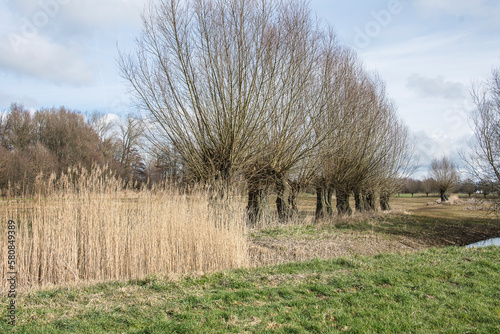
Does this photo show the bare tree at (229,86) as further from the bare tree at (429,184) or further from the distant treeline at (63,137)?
the bare tree at (429,184)

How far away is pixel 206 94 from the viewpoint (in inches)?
396

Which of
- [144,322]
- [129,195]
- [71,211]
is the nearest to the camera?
[144,322]

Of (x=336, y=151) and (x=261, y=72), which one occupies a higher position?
(x=261, y=72)

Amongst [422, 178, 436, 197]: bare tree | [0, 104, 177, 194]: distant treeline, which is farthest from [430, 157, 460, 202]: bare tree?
[0, 104, 177, 194]: distant treeline

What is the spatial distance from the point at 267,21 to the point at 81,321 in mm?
9196

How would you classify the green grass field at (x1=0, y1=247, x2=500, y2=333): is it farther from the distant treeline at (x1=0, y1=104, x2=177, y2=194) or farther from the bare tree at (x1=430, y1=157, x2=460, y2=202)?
the bare tree at (x1=430, y1=157, x2=460, y2=202)

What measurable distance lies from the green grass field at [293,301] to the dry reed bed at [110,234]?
2.22ft

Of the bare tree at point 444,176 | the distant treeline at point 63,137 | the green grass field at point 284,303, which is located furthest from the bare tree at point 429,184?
the green grass field at point 284,303

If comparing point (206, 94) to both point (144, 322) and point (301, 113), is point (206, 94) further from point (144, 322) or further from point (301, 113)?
point (144, 322)

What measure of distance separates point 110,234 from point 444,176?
4995 cm

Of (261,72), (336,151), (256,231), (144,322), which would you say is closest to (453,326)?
(144,322)

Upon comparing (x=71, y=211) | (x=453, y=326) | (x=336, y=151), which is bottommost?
(x=453, y=326)

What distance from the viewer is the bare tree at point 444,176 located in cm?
4388

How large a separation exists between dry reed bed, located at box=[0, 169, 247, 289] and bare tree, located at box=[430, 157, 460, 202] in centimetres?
4622
